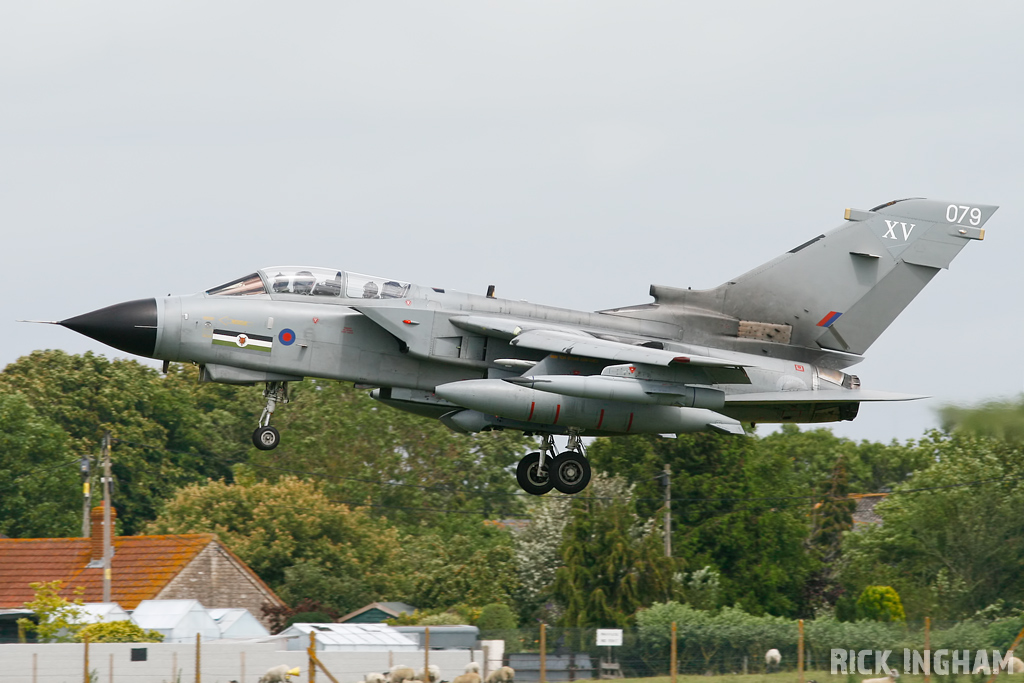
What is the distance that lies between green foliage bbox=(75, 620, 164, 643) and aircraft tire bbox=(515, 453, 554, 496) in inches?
464

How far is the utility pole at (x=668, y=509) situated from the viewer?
161 ft

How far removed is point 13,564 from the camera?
44.2m

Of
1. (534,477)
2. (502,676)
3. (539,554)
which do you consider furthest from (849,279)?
(539,554)

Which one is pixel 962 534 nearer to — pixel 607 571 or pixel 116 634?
pixel 607 571

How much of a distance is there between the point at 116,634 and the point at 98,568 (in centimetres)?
1431

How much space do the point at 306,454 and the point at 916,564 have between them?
31.6m

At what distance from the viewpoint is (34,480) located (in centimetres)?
6203

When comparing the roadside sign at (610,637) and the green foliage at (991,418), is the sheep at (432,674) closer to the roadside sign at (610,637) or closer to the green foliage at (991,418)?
the roadside sign at (610,637)

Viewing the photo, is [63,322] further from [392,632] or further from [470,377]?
[392,632]

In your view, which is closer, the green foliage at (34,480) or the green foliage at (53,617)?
the green foliage at (53,617)

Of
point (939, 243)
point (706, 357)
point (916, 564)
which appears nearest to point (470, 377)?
point (706, 357)

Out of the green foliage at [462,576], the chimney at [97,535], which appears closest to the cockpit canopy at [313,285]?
the chimney at [97,535]

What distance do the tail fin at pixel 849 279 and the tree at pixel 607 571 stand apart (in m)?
24.2

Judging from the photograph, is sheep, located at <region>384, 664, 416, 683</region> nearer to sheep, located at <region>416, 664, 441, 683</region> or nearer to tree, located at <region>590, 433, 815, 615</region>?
sheep, located at <region>416, 664, 441, 683</region>
